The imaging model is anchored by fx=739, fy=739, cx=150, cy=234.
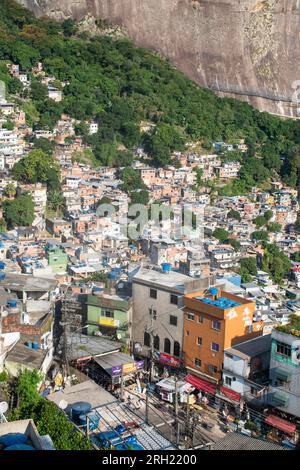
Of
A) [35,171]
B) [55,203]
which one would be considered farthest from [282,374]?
[35,171]

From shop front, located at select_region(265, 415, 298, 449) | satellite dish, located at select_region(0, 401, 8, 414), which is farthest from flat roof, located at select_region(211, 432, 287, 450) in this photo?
satellite dish, located at select_region(0, 401, 8, 414)

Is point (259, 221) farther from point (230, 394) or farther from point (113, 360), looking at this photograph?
point (230, 394)

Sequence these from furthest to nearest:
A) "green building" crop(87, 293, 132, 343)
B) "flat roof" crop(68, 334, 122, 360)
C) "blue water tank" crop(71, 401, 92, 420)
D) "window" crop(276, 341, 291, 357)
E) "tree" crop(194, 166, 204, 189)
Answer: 1. "tree" crop(194, 166, 204, 189)
2. "green building" crop(87, 293, 132, 343)
3. "flat roof" crop(68, 334, 122, 360)
4. "window" crop(276, 341, 291, 357)
5. "blue water tank" crop(71, 401, 92, 420)

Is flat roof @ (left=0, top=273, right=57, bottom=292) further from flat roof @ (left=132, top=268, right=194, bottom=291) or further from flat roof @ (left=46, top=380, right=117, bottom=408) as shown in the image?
flat roof @ (left=46, top=380, right=117, bottom=408)

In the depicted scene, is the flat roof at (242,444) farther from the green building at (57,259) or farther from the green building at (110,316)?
the green building at (57,259)

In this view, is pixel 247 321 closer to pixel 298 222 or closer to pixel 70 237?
pixel 70 237

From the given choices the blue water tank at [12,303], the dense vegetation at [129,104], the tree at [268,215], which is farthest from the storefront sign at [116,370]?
the dense vegetation at [129,104]
